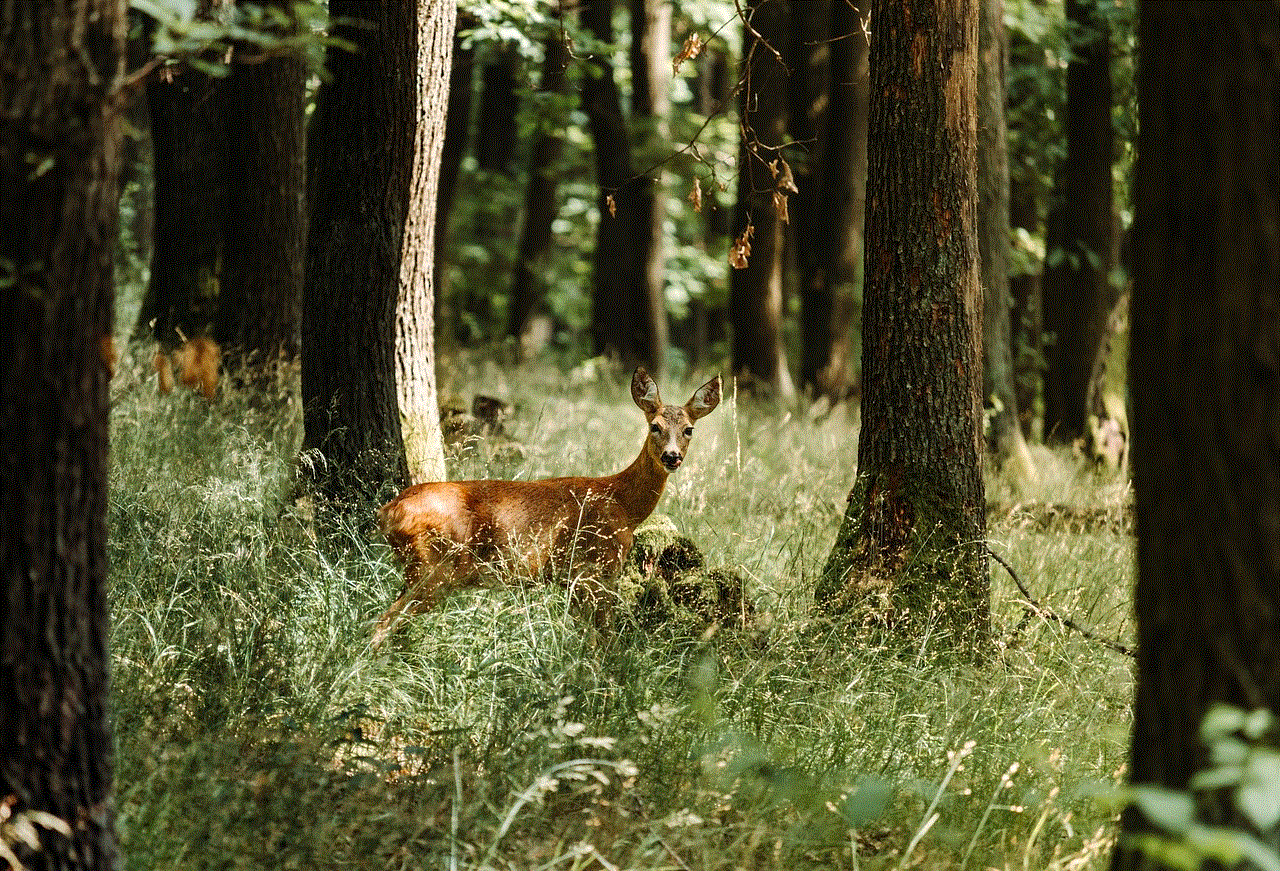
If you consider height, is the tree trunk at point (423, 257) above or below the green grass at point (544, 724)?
above

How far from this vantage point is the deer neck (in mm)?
6797

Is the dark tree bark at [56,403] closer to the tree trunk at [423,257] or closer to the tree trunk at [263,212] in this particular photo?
the tree trunk at [423,257]

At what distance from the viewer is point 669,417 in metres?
6.98

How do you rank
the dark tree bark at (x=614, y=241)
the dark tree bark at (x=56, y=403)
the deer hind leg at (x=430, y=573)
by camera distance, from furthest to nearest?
the dark tree bark at (x=614, y=241) → the deer hind leg at (x=430, y=573) → the dark tree bark at (x=56, y=403)

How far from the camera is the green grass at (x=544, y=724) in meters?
3.81

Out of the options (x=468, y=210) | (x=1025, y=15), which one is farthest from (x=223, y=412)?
(x=468, y=210)

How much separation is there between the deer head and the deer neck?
0.20 ft

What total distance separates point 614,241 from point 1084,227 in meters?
6.23

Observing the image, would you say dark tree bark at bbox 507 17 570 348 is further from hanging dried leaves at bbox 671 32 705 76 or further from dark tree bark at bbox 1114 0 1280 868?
dark tree bark at bbox 1114 0 1280 868

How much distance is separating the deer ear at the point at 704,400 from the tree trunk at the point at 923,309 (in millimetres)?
1231

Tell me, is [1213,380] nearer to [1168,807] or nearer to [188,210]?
[1168,807]

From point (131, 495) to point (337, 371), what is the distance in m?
1.20

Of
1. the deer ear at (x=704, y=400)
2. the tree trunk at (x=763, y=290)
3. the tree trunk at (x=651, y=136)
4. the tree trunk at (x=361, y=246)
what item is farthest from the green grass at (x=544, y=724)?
the tree trunk at (x=651, y=136)

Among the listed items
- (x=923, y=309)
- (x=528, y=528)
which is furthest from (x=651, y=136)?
(x=528, y=528)
